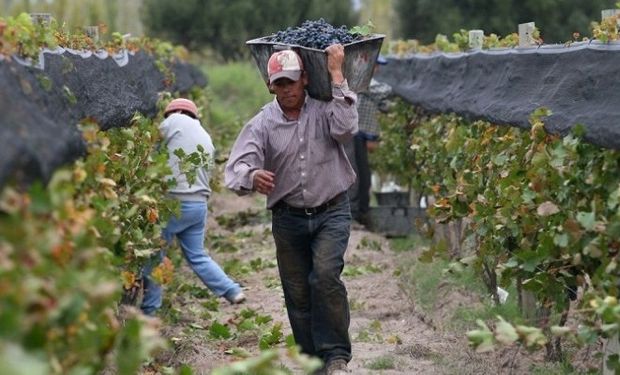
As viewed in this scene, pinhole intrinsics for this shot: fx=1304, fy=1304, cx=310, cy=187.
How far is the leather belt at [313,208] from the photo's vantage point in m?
7.29

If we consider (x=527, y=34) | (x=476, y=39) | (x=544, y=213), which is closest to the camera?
(x=544, y=213)

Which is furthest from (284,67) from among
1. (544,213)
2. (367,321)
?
(367,321)

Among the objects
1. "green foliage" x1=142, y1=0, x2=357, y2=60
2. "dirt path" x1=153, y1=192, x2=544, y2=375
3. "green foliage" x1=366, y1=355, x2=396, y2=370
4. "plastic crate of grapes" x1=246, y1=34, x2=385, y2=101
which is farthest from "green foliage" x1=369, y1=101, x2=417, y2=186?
"green foliage" x1=142, y1=0, x2=357, y2=60

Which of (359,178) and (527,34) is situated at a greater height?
(527,34)

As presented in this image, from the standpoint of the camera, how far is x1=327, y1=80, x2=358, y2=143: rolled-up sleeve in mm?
7145

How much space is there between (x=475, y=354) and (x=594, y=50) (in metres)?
2.04

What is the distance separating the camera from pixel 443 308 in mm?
10148

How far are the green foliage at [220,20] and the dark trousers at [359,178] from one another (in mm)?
25696

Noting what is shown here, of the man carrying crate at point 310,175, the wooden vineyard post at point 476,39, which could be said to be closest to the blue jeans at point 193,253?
the man carrying crate at point 310,175

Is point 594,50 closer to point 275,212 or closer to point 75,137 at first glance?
point 275,212

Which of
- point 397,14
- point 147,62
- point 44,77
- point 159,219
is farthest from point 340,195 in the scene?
point 397,14

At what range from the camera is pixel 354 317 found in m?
9.86

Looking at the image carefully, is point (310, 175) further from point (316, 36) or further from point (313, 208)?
point (316, 36)

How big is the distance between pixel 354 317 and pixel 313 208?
8.98ft
